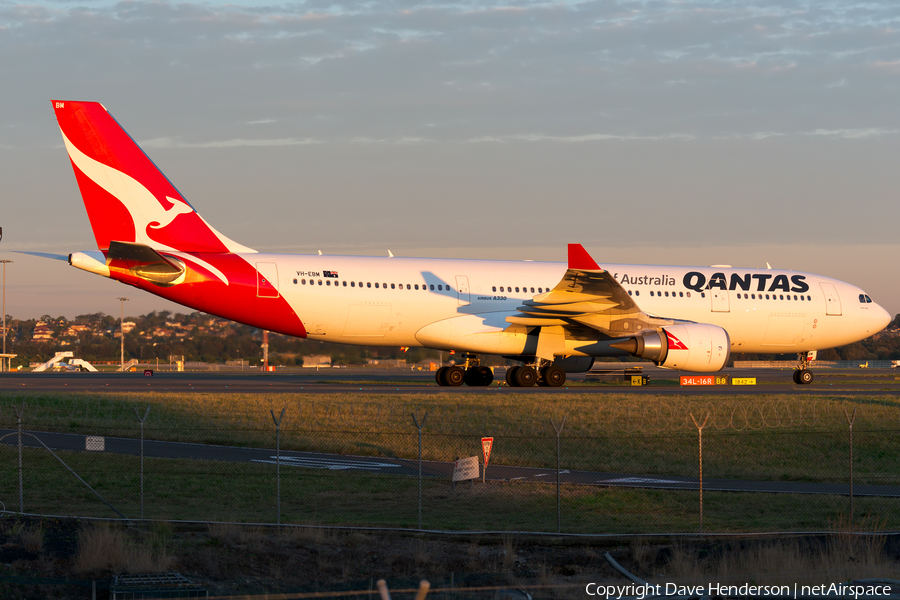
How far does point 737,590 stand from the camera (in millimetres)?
8695

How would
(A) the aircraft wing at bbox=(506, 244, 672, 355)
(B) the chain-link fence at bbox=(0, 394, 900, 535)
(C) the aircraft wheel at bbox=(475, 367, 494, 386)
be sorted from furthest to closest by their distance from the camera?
(C) the aircraft wheel at bbox=(475, 367, 494, 386)
(A) the aircraft wing at bbox=(506, 244, 672, 355)
(B) the chain-link fence at bbox=(0, 394, 900, 535)

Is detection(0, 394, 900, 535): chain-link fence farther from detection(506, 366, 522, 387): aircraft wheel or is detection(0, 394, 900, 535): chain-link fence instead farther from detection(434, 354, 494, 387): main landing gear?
detection(434, 354, 494, 387): main landing gear

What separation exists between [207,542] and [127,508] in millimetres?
2973

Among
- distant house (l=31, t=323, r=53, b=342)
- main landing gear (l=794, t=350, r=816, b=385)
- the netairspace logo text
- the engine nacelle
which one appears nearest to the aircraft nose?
main landing gear (l=794, t=350, r=816, b=385)

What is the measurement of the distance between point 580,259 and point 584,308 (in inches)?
110

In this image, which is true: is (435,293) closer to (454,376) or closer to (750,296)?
(454,376)

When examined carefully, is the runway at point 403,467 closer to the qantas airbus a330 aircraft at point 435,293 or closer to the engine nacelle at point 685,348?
the qantas airbus a330 aircraft at point 435,293

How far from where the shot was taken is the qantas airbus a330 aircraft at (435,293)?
26594 mm

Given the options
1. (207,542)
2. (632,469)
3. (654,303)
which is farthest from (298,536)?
(654,303)

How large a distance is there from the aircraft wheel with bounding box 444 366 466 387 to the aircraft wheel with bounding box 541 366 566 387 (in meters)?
3.27

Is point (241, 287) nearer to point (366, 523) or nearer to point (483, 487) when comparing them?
point (483, 487)

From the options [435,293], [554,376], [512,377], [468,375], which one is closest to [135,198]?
[435,293]

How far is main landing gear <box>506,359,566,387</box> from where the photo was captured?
30.3 meters

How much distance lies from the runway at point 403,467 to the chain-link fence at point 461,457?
2.4 inches
